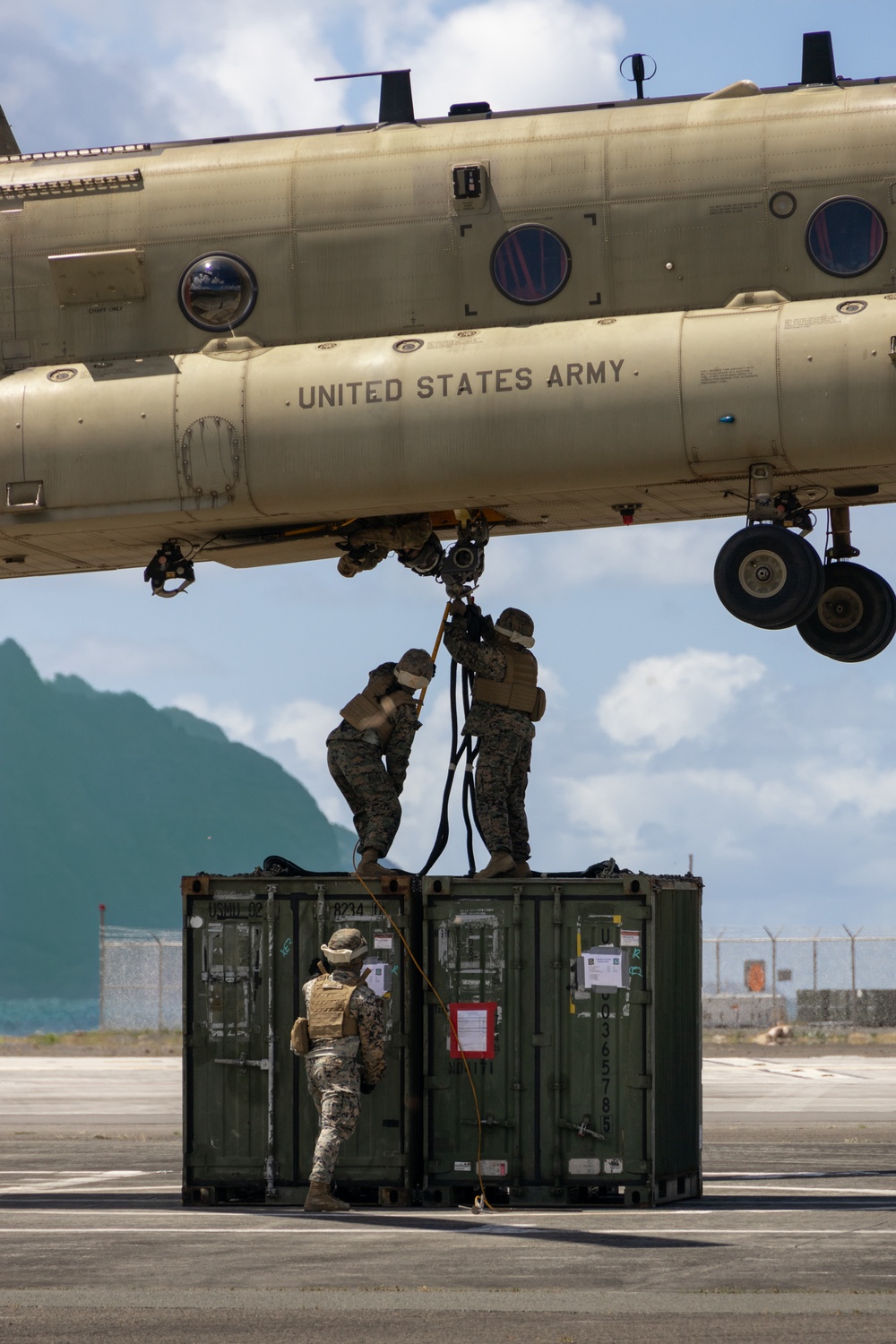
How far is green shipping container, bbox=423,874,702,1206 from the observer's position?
13.9m

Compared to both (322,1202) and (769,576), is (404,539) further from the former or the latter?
(322,1202)

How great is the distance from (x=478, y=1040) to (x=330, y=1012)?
3.99 feet

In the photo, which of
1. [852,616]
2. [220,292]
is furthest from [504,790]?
[220,292]

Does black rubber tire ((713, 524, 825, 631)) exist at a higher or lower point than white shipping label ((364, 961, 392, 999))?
higher

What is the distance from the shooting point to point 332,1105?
13484 millimetres

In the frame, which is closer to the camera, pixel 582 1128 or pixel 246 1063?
pixel 582 1128

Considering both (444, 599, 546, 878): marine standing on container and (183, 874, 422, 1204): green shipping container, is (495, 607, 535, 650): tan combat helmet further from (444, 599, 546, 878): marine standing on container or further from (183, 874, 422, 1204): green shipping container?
(183, 874, 422, 1204): green shipping container

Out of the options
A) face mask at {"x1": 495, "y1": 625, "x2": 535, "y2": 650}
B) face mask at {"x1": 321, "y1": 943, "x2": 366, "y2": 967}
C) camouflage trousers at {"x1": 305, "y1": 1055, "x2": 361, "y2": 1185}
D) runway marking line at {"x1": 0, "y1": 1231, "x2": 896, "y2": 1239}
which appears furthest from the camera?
face mask at {"x1": 495, "y1": 625, "x2": 535, "y2": 650}

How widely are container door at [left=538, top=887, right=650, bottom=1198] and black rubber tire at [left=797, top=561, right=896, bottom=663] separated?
3732 mm

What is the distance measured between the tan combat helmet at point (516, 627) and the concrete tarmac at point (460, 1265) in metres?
4.37

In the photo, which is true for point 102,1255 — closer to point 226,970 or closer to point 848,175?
point 226,970

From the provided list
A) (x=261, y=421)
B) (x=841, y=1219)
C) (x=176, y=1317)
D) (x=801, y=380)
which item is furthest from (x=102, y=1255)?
(x=801, y=380)

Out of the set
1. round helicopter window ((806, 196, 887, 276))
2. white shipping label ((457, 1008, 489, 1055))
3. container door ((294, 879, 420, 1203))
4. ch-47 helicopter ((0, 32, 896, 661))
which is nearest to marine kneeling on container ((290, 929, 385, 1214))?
container door ((294, 879, 420, 1203))

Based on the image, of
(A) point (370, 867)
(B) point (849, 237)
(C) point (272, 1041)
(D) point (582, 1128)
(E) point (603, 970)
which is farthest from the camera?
(B) point (849, 237)
